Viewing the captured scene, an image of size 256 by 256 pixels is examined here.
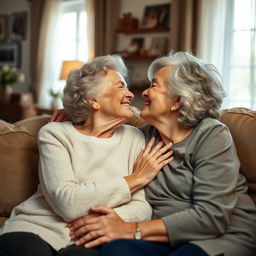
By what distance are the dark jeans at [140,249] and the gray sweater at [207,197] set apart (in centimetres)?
4

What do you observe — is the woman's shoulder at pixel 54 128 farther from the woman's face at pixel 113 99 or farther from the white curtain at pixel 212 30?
the white curtain at pixel 212 30

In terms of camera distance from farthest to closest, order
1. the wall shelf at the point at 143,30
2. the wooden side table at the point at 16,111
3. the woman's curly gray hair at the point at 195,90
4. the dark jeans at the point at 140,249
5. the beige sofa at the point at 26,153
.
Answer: the wooden side table at the point at 16,111, the wall shelf at the point at 143,30, the beige sofa at the point at 26,153, the woman's curly gray hair at the point at 195,90, the dark jeans at the point at 140,249

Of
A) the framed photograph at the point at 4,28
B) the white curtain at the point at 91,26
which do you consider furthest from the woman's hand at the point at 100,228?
the framed photograph at the point at 4,28

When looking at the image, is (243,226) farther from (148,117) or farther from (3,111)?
(3,111)

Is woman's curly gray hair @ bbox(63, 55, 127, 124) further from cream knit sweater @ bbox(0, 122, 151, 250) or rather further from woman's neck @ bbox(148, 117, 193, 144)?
woman's neck @ bbox(148, 117, 193, 144)

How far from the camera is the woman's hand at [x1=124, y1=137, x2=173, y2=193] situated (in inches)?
57.4

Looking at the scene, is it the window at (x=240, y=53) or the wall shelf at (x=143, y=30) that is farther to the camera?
the wall shelf at (x=143, y=30)

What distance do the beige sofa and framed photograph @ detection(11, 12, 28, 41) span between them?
4759 mm

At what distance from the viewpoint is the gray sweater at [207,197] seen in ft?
4.26

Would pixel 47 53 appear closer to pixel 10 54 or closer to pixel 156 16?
pixel 10 54

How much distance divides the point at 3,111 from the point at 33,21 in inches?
61.6

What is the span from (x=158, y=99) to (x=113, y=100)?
20 cm

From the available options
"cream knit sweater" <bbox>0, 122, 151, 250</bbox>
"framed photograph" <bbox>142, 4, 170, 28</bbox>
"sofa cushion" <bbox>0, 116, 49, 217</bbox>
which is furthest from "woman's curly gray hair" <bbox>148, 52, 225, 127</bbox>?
"framed photograph" <bbox>142, 4, 170, 28</bbox>

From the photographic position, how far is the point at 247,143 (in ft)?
5.17
